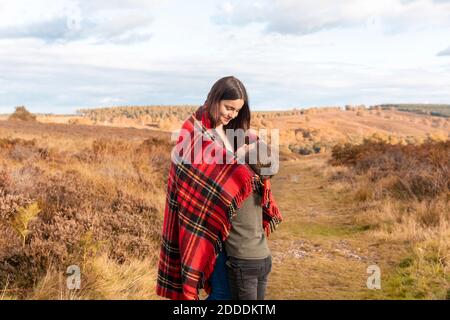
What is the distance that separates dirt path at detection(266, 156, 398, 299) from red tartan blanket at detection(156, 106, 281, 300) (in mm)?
3143

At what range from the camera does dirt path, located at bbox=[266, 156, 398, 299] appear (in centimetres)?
630

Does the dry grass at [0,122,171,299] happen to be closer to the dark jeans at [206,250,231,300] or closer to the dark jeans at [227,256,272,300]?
the dark jeans at [206,250,231,300]

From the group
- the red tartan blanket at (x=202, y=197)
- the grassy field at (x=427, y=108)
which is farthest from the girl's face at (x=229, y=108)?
the grassy field at (x=427, y=108)

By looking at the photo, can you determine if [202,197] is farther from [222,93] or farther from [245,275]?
[222,93]

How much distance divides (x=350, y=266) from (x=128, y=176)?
5.42 metres

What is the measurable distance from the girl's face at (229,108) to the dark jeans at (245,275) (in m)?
0.88

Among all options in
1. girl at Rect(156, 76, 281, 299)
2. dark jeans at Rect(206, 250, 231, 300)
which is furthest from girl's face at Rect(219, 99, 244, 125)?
dark jeans at Rect(206, 250, 231, 300)

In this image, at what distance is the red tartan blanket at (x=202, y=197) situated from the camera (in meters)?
2.99

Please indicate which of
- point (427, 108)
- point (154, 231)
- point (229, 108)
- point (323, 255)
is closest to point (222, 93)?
point (229, 108)

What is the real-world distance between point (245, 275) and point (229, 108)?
1.03 meters

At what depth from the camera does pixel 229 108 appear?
3014 millimetres

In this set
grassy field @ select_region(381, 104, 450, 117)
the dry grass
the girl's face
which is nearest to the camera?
the girl's face

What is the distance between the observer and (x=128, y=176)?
35.0 feet

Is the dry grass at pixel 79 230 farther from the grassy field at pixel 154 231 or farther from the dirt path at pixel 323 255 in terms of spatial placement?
the dirt path at pixel 323 255
